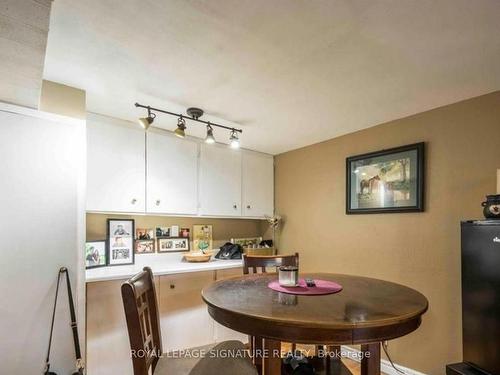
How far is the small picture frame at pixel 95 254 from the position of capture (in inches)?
98.1

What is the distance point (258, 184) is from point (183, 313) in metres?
1.73

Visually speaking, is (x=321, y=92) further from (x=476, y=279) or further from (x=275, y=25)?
(x=476, y=279)

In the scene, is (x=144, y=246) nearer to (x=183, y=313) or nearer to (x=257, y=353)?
(x=183, y=313)

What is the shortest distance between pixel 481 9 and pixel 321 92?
37.4 inches

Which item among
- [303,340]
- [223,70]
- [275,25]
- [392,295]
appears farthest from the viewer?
[223,70]

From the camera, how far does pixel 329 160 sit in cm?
316

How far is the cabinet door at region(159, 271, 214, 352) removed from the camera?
247 centimetres

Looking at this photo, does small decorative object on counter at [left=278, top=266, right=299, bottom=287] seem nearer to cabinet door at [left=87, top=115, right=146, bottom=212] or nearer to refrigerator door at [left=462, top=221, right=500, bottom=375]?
refrigerator door at [left=462, top=221, right=500, bottom=375]

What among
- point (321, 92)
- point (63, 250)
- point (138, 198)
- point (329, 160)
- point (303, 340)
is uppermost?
point (321, 92)

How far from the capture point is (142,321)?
129 cm

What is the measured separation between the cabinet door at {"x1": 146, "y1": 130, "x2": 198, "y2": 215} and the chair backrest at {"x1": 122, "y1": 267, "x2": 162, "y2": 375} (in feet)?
4.26

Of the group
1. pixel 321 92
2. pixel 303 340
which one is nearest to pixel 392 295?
pixel 303 340

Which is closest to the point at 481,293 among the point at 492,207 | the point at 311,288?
the point at 492,207

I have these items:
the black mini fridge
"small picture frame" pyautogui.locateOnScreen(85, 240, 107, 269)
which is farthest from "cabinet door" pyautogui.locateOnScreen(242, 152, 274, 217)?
the black mini fridge
